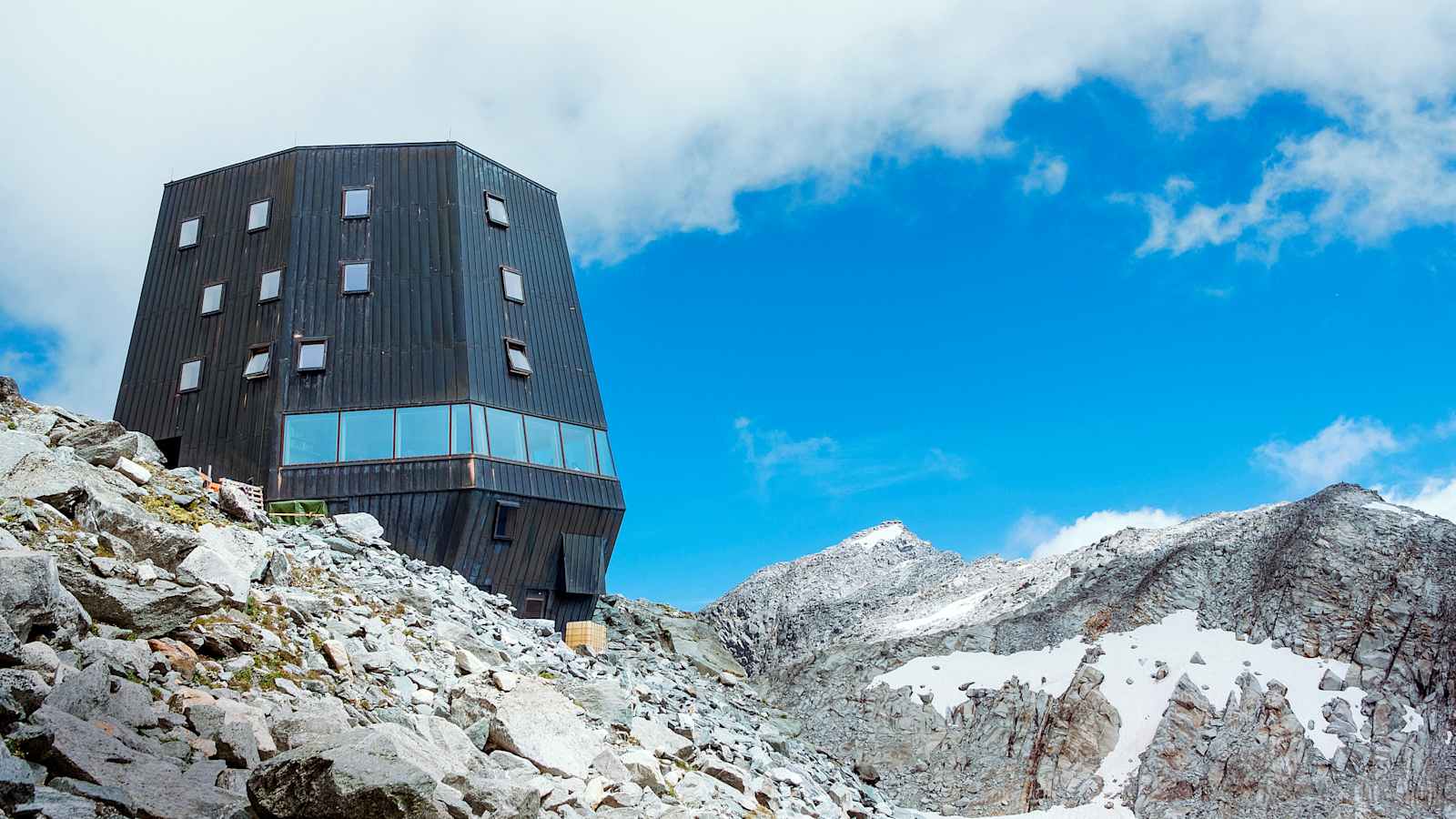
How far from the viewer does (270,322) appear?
34.8 meters

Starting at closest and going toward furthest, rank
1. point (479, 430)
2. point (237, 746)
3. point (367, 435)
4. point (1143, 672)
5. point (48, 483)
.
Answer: point (237, 746) < point (48, 483) < point (479, 430) < point (367, 435) < point (1143, 672)

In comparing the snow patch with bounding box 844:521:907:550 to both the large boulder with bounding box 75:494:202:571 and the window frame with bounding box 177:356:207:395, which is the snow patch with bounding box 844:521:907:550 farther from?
the large boulder with bounding box 75:494:202:571

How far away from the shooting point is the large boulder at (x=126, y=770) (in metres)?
10.8

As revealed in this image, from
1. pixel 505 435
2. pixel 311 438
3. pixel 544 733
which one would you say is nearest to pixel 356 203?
pixel 311 438

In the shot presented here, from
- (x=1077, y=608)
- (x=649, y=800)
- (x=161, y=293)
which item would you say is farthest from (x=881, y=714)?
(x=161, y=293)

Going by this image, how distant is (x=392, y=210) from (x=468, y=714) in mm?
21758

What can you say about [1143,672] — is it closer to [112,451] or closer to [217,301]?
[112,451]

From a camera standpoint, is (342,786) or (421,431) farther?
(421,431)

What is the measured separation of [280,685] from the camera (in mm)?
16109

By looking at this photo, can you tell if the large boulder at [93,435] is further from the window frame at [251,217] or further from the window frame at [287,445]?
the window frame at [251,217]

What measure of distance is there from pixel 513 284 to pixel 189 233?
11100 millimetres

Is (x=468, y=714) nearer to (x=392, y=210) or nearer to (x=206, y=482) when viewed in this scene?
(x=206, y=482)

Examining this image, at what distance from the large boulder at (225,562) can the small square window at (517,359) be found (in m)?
12.6

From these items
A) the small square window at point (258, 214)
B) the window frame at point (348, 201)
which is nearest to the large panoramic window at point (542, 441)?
the window frame at point (348, 201)
